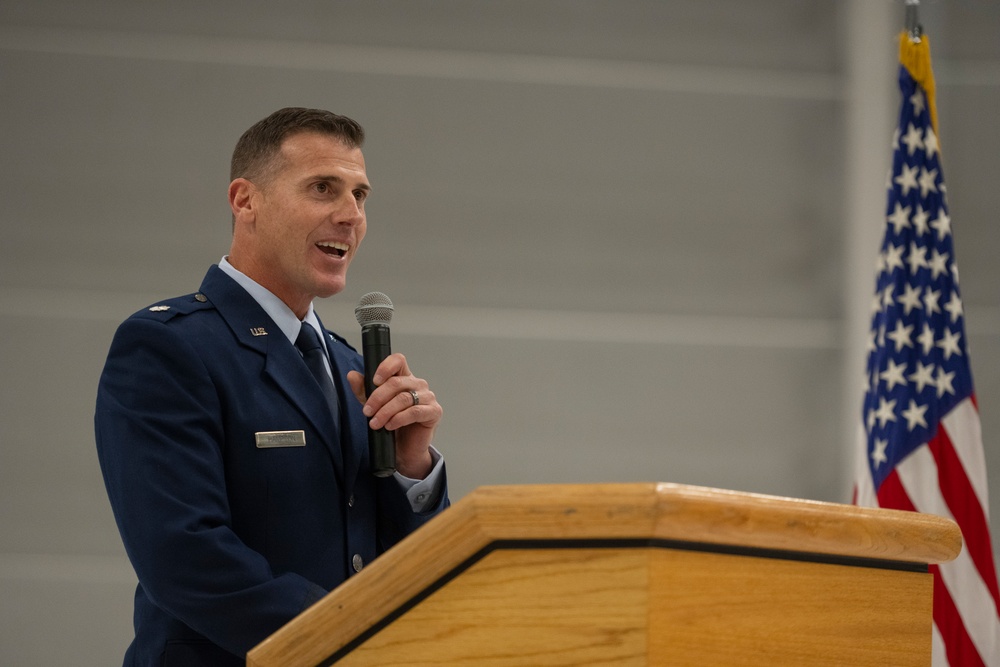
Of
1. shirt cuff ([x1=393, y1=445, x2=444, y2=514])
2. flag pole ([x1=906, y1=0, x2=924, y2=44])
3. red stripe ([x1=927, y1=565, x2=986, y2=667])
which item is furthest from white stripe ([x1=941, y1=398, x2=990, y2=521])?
shirt cuff ([x1=393, y1=445, x2=444, y2=514])

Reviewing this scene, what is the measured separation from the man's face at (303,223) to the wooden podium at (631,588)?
903 millimetres

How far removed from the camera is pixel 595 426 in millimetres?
3791

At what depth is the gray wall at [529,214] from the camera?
12.0 ft

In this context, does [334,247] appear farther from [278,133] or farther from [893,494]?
[893,494]

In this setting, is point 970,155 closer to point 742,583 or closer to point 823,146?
point 823,146

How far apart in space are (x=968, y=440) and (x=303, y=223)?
2.28m

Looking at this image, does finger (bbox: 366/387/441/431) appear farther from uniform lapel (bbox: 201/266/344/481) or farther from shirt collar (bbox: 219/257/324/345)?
shirt collar (bbox: 219/257/324/345)

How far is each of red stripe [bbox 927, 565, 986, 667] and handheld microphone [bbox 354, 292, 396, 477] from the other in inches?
81.8

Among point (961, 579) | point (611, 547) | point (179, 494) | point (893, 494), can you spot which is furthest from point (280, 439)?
point (961, 579)

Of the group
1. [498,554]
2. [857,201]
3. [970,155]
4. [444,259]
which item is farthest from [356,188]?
[970,155]

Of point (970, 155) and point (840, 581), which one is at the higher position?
point (970, 155)

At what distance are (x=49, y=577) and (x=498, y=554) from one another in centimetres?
312

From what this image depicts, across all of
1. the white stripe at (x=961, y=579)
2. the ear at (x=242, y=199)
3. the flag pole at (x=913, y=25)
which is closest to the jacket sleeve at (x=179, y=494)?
the ear at (x=242, y=199)

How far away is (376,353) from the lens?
1.67 meters
